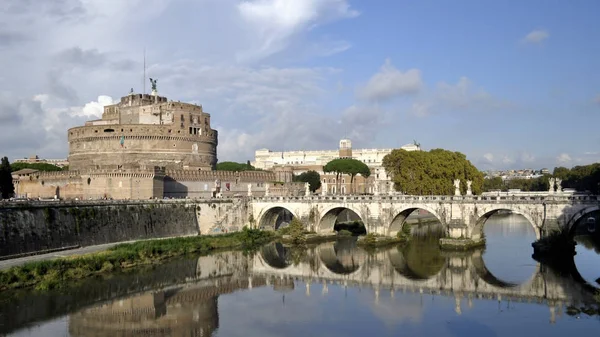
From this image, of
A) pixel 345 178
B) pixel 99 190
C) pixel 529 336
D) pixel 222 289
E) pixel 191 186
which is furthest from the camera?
pixel 345 178

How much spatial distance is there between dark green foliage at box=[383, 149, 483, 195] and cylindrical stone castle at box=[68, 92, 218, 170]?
18.4 meters

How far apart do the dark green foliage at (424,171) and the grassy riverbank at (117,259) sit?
14.2 metres

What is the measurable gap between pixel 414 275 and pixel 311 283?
17.6 ft

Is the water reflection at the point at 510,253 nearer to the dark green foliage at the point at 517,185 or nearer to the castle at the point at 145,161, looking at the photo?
the castle at the point at 145,161

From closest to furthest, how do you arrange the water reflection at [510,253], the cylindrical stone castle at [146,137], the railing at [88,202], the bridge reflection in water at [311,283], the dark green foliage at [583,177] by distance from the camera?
the bridge reflection in water at [311,283]
the water reflection at [510,253]
the railing at [88,202]
the cylindrical stone castle at [146,137]
the dark green foliage at [583,177]

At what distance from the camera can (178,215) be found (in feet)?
143

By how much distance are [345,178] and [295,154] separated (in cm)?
3613

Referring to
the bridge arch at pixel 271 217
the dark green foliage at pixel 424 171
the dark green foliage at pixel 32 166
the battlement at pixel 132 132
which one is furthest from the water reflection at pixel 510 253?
the dark green foliage at pixel 32 166

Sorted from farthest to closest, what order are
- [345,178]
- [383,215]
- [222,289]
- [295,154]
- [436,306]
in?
[295,154], [345,178], [383,215], [222,289], [436,306]

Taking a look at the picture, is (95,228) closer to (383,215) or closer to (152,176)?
(152,176)

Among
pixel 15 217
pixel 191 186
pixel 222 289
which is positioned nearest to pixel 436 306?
pixel 222 289

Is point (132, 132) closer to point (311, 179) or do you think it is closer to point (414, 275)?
point (311, 179)

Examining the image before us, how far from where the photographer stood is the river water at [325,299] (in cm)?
2136

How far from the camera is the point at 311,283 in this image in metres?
30.0
